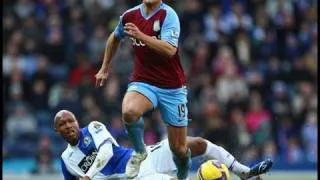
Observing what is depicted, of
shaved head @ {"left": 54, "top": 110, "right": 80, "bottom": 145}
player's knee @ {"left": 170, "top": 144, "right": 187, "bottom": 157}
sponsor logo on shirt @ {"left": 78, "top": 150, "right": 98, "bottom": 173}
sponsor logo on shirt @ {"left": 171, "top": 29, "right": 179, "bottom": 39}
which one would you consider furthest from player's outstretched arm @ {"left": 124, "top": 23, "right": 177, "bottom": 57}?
sponsor logo on shirt @ {"left": 78, "top": 150, "right": 98, "bottom": 173}

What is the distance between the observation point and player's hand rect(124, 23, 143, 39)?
12.9m

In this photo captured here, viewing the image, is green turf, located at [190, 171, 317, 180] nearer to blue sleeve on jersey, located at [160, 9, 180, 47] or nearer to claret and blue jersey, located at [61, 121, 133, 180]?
claret and blue jersey, located at [61, 121, 133, 180]

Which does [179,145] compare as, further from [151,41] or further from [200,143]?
[151,41]

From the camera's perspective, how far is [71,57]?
24031mm

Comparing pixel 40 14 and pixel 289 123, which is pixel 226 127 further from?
pixel 40 14

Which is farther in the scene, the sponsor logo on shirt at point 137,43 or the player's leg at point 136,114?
the sponsor logo on shirt at point 137,43

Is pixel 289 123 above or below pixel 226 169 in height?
below

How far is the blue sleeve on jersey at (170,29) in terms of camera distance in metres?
13.2

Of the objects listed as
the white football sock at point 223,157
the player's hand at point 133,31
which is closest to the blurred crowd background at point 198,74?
the white football sock at point 223,157

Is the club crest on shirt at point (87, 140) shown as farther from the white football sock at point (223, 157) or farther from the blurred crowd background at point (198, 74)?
the blurred crowd background at point (198, 74)

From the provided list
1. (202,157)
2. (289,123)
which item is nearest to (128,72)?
(289,123)

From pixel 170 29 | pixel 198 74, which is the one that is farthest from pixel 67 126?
pixel 198 74

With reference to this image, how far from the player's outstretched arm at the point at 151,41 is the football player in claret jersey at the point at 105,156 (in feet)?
4.63

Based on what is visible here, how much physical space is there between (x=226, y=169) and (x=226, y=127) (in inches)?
312
